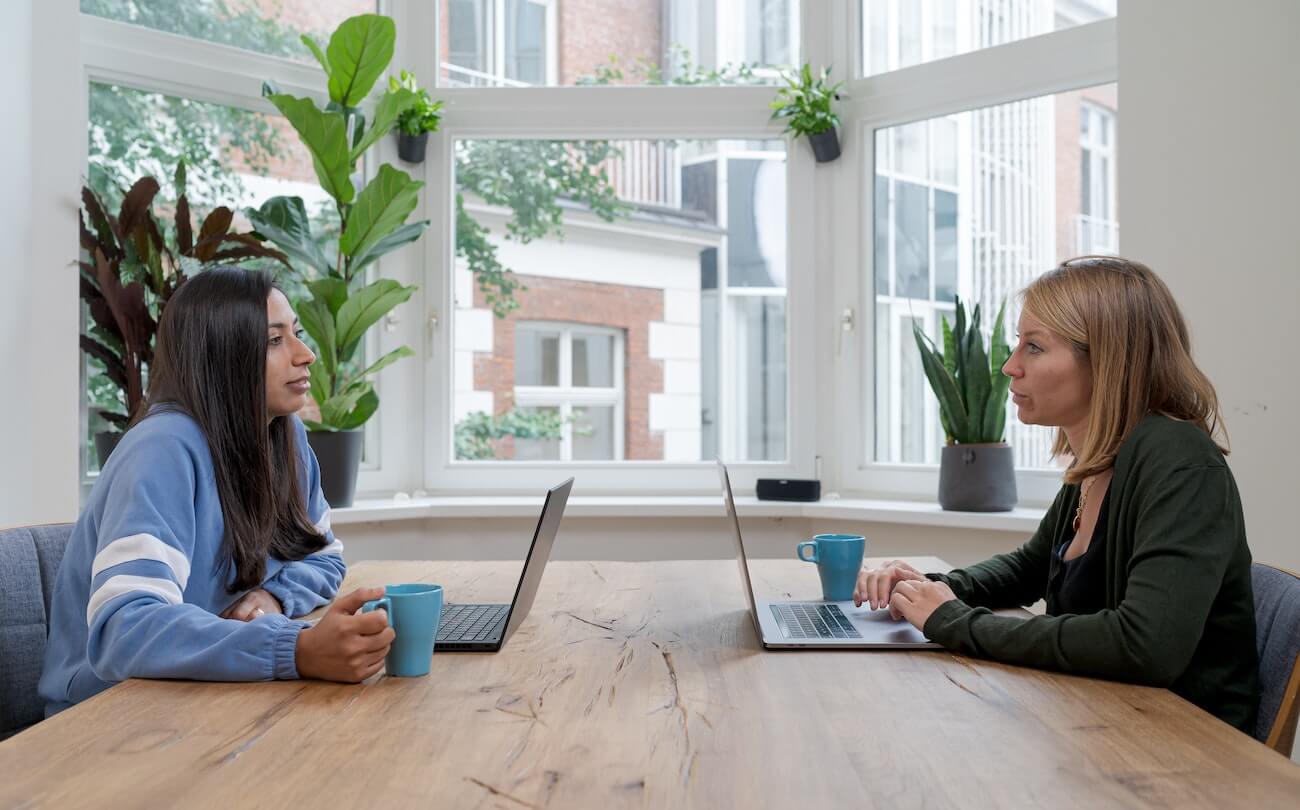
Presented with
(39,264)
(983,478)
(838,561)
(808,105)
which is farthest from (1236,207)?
(39,264)

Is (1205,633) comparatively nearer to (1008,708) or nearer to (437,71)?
(1008,708)

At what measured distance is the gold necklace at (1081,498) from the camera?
1590 mm

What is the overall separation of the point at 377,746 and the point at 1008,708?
632 mm

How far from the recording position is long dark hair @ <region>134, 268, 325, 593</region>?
1571 millimetres

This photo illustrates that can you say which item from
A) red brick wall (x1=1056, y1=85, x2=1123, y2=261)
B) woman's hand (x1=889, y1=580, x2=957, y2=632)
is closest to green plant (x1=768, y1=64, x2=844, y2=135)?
red brick wall (x1=1056, y1=85, x2=1123, y2=261)

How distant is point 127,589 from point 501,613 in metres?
0.53

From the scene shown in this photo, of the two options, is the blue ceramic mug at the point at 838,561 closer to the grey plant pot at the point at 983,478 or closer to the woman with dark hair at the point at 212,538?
the woman with dark hair at the point at 212,538

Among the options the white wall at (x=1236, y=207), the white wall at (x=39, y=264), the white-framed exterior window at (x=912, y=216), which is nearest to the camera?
the white wall at (x=1236, y=207)

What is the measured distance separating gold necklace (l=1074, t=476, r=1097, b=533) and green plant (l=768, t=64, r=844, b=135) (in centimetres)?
201

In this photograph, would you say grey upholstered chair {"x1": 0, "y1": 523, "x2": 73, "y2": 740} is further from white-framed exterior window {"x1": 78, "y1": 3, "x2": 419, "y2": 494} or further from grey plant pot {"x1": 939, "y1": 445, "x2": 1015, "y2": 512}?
grey plant pot {"x1": 939, "y1": 445, "x2": 1015, "y2": 512}

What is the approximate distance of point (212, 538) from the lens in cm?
152

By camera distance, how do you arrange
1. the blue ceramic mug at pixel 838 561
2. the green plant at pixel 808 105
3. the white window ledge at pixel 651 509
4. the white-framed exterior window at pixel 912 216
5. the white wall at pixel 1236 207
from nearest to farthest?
the blue ceramic mug at pixel 838 561 < the white wall at pixel 1236 207 < the white window ledge at pixel 651 509 < the white-framed exterior window at pixel 912 216 < the green plant at pixel 808 105

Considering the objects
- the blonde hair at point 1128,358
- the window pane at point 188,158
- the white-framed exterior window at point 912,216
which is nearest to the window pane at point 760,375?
the white-framed exterior window at point 912,216

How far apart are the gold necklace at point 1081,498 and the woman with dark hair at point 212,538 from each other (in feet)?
3.40
